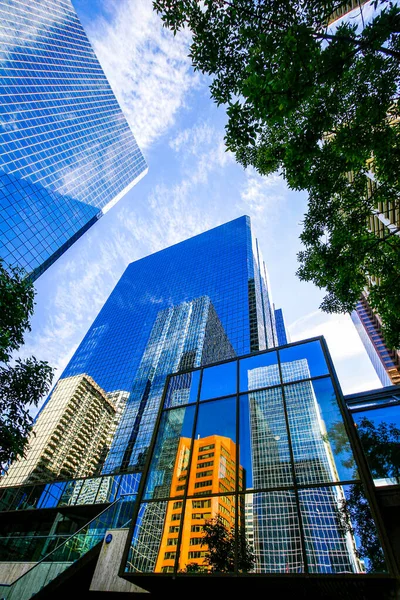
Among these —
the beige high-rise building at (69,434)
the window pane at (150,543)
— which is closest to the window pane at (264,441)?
the window pane at (150,543)

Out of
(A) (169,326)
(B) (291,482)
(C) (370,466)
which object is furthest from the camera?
(A) (169,326)

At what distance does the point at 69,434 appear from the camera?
278 ft

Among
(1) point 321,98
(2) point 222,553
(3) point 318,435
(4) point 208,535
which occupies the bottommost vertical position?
(2) point 222,553

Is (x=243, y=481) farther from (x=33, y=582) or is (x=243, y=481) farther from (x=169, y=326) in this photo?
(x=169, y=326)

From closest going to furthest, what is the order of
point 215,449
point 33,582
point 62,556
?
point 33,582 < point 215,449 < point 62,556

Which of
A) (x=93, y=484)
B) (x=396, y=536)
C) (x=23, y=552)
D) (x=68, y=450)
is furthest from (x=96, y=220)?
(x=396, y=536)

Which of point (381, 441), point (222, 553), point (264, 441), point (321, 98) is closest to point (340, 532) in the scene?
point (264, 441)

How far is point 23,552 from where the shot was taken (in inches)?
455

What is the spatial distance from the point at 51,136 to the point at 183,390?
264ft

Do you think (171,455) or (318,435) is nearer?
(318,435)

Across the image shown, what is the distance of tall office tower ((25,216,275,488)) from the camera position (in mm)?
65188

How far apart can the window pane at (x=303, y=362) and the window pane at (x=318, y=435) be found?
0.37 meters

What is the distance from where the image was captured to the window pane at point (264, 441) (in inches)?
311

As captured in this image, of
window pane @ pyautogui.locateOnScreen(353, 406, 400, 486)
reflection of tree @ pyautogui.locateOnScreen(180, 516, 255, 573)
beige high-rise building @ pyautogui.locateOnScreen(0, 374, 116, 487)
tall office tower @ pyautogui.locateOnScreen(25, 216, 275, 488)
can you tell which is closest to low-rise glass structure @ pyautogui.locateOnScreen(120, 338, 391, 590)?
reflection of tree @ pyautogui.locateOnScreen(180, 516, 255, 573)
